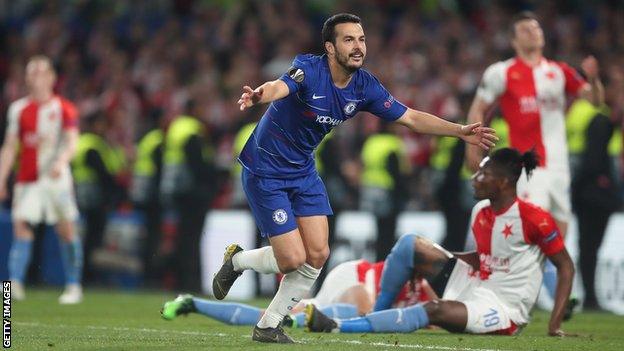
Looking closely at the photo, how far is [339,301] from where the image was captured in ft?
33.8

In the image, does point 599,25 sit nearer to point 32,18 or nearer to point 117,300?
point 117,300

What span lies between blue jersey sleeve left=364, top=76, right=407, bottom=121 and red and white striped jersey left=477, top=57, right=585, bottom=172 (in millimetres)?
2627

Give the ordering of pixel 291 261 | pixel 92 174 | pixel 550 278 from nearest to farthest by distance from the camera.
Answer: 1. pixel 291 261
2. pixel 550 278
3. pixel 92 174

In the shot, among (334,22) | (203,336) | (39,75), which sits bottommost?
(203,336)

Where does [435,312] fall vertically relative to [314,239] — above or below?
below

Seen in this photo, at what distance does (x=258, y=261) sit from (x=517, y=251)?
6.31 ft

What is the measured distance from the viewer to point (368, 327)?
9125 millimetres

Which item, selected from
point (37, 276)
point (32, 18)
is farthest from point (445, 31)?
point (32, 18)

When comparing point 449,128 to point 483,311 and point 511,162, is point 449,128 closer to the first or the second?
point 511,162

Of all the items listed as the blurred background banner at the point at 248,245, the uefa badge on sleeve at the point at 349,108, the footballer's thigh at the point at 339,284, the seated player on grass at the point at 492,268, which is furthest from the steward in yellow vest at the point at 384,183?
the uefa badge on sleeve at the point at 349,108

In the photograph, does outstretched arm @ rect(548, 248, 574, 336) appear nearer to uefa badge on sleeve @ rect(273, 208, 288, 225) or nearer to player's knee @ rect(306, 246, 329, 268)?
player's knee @ rect(306, 246, 329, 268)

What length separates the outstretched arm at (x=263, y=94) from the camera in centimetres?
729

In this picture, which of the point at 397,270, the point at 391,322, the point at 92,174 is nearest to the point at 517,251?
the point at 397,270

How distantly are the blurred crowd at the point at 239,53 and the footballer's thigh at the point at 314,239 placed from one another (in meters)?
6.49
